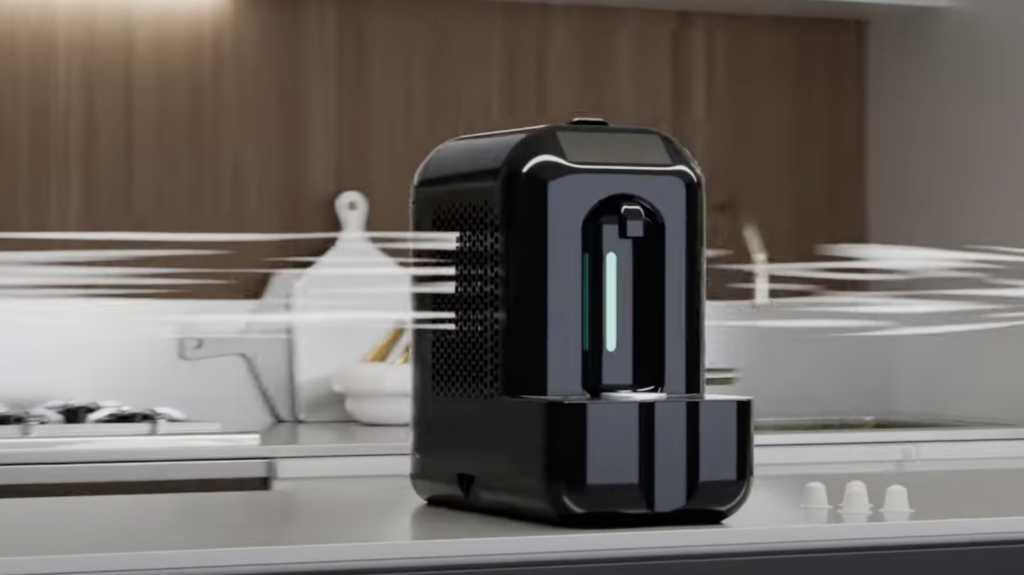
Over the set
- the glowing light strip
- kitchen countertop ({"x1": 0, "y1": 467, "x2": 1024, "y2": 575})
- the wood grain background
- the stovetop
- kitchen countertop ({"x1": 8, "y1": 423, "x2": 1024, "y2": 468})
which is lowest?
kitchen countertop ({"x1": 8, "y1": 423, "x2": 1024, "y2": 468})

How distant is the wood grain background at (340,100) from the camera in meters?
3.22

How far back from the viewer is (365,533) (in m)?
0.99

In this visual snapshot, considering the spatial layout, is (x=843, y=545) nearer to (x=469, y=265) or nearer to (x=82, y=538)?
(x=469, y=265)

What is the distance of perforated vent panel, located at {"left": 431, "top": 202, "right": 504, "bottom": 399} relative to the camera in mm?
1135

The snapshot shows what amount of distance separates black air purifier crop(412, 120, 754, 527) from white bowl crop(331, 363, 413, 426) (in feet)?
6.29

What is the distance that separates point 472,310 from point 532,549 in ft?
0.83

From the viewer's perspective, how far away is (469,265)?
3.85 ft

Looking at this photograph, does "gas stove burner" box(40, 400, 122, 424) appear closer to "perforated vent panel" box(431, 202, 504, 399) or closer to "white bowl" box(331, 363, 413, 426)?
"white bowl" box(331, 363, 413, 426)

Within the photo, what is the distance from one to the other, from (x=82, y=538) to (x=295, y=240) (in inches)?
93.9

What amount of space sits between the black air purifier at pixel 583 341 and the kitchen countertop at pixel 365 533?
0.03 metres

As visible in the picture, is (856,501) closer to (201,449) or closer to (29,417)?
(201,449)

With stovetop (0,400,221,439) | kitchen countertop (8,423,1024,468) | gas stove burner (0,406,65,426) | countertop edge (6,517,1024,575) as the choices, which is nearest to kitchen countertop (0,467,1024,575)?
countertop edge (6,517,1024,575)

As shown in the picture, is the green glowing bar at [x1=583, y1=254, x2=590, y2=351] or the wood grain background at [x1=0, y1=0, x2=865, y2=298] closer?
the green glowing bar at [x1=583, y1=254, x2=590, y2=351]

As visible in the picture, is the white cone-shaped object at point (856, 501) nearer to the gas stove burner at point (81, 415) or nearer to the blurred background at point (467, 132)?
the gas stove burner at point (81, 415)
